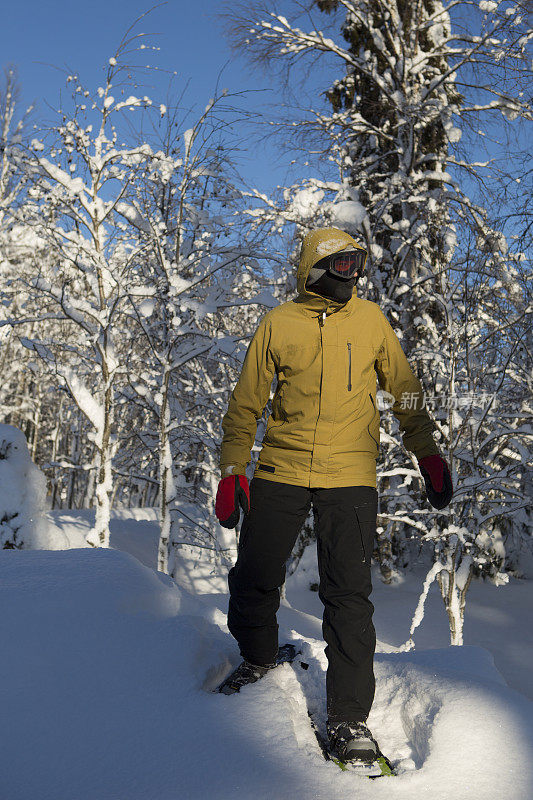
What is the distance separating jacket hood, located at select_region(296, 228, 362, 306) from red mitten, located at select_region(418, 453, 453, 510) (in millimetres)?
739

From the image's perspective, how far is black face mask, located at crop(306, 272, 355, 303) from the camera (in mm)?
2184

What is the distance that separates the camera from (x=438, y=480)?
2.26 m

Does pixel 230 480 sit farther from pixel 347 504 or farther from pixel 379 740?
pixel 379 740

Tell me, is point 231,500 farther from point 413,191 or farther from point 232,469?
point 413,191

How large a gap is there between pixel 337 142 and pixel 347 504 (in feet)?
29.0

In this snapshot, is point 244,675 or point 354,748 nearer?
point 354,748

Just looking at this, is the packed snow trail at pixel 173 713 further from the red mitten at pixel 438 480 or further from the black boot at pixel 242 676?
the red mitten at pixel 438 480

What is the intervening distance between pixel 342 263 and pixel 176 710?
65.2 inches

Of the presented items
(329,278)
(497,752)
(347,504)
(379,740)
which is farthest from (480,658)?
(329,278)

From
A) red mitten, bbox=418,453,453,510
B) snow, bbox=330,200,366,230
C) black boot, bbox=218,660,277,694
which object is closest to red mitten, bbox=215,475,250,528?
black boot, bbox=218,660,277,694

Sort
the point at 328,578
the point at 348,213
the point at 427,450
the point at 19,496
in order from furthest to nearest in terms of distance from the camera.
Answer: the point at 348,213, the point at 19,496, the point at 427,450, the point at 328,578

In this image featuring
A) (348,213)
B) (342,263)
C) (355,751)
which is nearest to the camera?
(355,751)

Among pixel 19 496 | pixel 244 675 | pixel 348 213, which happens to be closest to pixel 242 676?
pixel 244 675

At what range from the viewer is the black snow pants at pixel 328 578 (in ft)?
6.32
